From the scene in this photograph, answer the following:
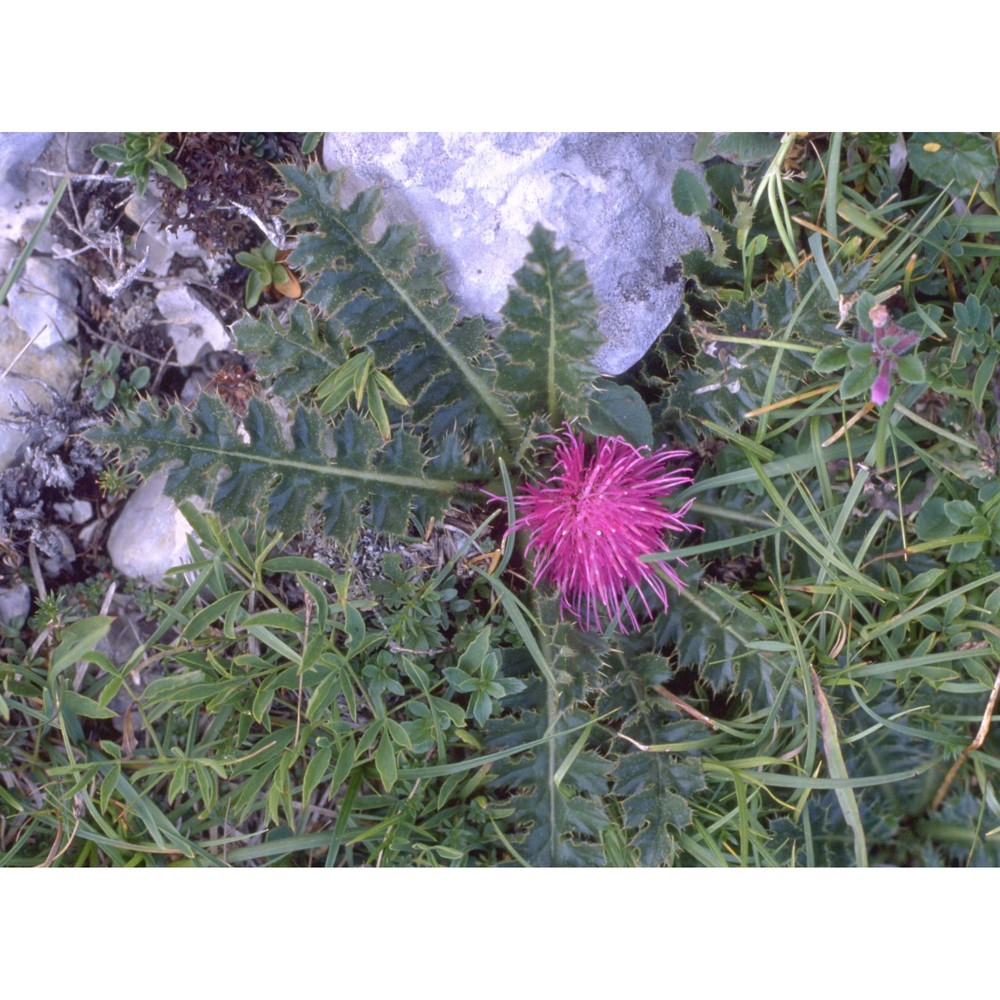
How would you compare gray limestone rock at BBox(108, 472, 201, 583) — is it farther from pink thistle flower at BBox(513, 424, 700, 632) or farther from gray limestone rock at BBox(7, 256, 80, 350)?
pink thistle flower at BBox(513, 424, 700, 632)

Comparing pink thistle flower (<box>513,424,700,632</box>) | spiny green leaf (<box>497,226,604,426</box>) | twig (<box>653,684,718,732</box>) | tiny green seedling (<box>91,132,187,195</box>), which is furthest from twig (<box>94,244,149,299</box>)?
twig (<box>653,684,718,732</box>)

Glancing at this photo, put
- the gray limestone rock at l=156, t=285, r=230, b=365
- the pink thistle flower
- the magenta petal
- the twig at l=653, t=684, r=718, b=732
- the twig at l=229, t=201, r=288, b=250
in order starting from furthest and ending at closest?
the gray limestone rock at l=156, t=285, r=230, b=365, the twig at l=229, t=201, r=288, b=250, the twig at l=653, t=684, r=718, b=732, the pink thistle flower, the magenta petal

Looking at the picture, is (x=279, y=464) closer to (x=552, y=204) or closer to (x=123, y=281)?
(x=123, y=281)

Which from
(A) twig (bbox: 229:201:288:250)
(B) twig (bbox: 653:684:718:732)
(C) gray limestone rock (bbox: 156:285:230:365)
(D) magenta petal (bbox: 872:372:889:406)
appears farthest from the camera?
(C) gray limestone rock (bbox: 156:285:230:365)

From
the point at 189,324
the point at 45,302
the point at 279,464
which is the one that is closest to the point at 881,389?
the point at 279,464

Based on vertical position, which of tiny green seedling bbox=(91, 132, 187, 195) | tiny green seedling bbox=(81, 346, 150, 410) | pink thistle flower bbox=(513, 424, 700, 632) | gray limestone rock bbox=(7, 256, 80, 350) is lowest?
pink thistle flower bbox=(513, 424, 700, 632)

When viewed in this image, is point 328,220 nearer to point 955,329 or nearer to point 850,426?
point 850,426
